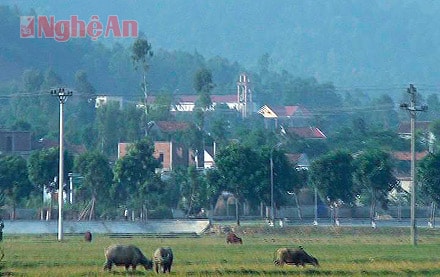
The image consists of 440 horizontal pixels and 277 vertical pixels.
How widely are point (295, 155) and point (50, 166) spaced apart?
33.9m

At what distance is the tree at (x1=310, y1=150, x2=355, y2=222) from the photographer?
91.4 metres

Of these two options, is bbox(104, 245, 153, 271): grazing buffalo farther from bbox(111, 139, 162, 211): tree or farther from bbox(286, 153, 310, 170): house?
bbox(286, 153, 310, 170): house

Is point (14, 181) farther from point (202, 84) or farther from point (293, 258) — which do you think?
point (293, 258)

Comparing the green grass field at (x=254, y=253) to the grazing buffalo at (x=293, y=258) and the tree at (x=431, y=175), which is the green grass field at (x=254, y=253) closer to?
the grazing buffalo at (x=293, y=258)

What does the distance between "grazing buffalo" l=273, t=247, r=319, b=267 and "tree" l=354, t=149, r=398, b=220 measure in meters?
42.5

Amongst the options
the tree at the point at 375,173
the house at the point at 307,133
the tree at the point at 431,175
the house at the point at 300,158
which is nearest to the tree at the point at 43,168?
the tree at the point at 375,173

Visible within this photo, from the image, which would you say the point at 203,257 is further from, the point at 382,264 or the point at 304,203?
the point at 304,203

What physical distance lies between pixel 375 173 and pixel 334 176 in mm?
2499

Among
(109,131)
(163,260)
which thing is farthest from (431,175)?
(109,131)

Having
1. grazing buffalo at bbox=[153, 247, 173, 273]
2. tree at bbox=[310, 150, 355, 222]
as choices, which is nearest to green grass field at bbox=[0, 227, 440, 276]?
grazing buffalo at bbox=[153, 247, 173, 273]

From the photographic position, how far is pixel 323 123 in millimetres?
195125

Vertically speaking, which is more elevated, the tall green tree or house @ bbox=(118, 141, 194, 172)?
the tall green tree

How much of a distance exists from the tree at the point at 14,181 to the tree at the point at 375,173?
1984 centimetres

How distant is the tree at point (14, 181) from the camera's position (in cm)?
9212
